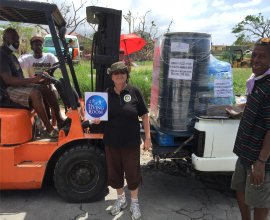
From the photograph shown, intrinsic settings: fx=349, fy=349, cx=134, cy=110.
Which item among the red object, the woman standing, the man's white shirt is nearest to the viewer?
the woman standing

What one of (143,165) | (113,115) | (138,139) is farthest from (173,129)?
(143,165)

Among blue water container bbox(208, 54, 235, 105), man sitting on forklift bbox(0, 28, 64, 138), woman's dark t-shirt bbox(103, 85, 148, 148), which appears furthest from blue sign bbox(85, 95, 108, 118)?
blue water container bbox(208, 54, 235, 105)

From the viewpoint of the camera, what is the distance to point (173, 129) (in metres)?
4.07

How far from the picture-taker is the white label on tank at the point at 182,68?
3.91 metres

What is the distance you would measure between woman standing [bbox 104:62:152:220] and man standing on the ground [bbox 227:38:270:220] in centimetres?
115

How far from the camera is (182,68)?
3920 mm

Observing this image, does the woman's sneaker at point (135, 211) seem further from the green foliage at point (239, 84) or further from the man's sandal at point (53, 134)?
the green foliage at point (239, 84)

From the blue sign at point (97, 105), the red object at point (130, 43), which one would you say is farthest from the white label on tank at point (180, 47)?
the red object at point (130, 43)

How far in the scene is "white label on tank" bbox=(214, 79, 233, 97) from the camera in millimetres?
4016

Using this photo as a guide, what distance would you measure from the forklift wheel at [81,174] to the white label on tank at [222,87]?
151 cm

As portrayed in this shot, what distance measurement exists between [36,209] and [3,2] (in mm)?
2272

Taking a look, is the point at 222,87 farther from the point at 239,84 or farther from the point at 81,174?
the point at 239,84

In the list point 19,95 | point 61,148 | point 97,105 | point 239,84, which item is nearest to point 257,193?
point 97,105

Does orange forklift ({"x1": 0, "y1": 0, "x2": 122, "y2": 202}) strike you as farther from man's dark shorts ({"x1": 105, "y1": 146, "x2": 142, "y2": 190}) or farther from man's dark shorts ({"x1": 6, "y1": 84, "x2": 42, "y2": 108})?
man's dark shorts ({"x1": 105, "y1": 146, "x2": 142, "y2": 190})
